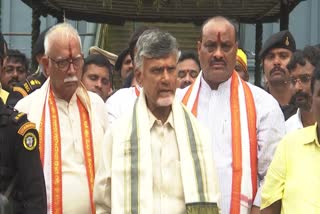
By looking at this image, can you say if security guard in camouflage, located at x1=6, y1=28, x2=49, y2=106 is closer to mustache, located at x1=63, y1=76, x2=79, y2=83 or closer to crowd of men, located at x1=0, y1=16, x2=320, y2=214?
crowd of men, located at x1=0, y1=16, x2=320, y2=214

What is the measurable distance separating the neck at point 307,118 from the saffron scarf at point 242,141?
550mm

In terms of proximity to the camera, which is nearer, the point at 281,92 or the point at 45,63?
the point at 45,63

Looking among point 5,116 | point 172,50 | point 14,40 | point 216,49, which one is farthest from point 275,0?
point 14,40

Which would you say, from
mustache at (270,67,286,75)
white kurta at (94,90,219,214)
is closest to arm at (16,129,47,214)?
white kurta at (94,90,219,214)

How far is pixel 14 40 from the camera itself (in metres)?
16.8

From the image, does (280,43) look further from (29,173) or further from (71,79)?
(29,173)

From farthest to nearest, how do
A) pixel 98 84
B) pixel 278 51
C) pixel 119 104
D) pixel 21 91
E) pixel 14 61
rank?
pixel 14 61
pixel 98 84
pixel 278 51
pixel 21 91
pixel 119 104

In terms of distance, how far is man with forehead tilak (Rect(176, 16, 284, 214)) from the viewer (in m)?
6.09

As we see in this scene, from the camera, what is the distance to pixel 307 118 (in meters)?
6.73

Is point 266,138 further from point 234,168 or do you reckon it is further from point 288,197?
point 288,197

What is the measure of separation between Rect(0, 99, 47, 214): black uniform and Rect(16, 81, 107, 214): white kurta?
777 millimetres

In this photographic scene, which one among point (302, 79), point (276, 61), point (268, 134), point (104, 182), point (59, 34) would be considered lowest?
point (104, 182)

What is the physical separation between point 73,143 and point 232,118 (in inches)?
40.0

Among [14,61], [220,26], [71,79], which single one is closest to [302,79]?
[220,26]
